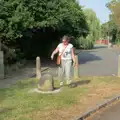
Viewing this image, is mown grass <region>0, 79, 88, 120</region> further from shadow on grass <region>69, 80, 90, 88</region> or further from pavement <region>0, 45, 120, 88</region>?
pavement <region>0, 45, 120, 88</region>

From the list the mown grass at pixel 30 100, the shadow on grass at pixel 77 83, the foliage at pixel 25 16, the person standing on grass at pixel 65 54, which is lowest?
the mown grass at pixel 30 100

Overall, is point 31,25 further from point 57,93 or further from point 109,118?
point 109,118

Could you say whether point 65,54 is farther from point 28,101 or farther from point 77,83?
point 28,101

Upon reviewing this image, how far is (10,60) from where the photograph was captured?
70.4ft

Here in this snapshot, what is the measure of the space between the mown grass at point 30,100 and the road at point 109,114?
38.3 inches

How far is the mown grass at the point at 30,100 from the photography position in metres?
9.10

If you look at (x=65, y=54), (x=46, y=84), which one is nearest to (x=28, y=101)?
(x=46, y=84)

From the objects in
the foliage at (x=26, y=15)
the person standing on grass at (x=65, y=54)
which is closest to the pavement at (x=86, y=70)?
the foliage at (x=26, y=15)

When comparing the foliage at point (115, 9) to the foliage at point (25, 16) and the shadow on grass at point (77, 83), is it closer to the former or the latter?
the foliage at point (25, 16)

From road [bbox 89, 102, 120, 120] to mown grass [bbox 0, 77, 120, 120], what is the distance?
0.97 metres

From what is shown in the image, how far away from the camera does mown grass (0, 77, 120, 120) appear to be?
9.10 m

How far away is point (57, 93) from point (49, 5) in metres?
11.6

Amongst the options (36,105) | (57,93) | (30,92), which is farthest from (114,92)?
(36,105)

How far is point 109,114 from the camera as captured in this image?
9570 mm
